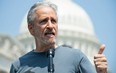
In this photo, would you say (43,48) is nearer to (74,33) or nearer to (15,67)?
(15,67)

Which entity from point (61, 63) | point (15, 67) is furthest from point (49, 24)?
point (15, 67)

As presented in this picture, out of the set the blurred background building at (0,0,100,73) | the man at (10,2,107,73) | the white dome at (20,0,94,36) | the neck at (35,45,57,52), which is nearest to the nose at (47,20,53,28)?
the man at (10,2,107,73)

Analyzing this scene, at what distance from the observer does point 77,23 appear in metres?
111

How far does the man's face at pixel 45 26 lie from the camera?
5266 mm

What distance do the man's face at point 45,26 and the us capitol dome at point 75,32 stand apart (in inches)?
3728

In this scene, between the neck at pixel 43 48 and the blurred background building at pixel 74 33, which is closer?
the neck at pixel 43 48

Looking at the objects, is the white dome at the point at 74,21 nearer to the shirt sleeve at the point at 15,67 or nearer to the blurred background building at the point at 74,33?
the blurred background building at the point at 74,33

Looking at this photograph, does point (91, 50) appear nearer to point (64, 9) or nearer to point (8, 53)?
point (64, 9)

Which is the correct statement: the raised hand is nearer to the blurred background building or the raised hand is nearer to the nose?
the nose

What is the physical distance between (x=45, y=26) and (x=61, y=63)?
1.24 feet

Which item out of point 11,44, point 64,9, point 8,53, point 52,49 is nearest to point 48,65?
point 52,49

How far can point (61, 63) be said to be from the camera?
17.2ft

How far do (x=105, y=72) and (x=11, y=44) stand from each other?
76917 millimetres

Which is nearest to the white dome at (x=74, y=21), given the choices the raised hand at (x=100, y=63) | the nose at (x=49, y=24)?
the nose at (x=49, y=24)
